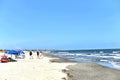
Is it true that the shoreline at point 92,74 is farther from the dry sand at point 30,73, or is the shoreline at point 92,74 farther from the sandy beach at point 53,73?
the dry sand at point 30,73

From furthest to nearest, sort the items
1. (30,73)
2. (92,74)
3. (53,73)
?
(92,74), (53,73), (30,73)

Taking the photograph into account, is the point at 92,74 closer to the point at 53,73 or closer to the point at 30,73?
the point at 53,73

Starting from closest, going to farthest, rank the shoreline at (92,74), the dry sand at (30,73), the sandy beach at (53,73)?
the dry sand at (30,73), the sandy beach at (53,73), the shoreline at (92,74)

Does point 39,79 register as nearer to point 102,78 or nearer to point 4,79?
point 4,79

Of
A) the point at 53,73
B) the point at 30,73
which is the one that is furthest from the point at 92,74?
the point at 30,73

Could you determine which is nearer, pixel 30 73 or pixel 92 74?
pixel 30 73

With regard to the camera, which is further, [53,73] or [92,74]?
[92,74]

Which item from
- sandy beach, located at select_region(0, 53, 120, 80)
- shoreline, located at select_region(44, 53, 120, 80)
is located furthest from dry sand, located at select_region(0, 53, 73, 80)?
shoreline, located at select_region(44, 53, 120, 80)

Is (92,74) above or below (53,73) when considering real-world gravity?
below

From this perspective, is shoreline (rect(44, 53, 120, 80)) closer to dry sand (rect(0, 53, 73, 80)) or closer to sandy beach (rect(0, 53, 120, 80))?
sandy beach (rect(0, 53, 120, 80))

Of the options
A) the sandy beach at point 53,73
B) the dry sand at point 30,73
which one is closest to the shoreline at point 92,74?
the sandy beach at point 53,73

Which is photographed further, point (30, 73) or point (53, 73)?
point (53, 73)

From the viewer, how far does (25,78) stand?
1727cm

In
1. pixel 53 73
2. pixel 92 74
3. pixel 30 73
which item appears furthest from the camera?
pixel 92 74
